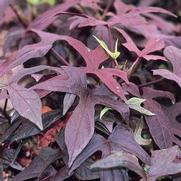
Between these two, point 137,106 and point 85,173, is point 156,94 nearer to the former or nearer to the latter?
point 137,106

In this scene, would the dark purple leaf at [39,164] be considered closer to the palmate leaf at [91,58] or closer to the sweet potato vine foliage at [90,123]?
the sweet potato vine foliage at [90,123]

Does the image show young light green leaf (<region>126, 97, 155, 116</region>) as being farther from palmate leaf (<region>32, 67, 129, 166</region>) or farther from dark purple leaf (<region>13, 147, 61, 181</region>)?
dark purple leaf (<region>13, 147, 61, 181</region>)

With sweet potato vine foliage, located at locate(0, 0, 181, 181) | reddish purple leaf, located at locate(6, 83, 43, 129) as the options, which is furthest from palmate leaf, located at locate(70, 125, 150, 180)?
reddish purple leaf, located at locate(6, 83, 43, 129)

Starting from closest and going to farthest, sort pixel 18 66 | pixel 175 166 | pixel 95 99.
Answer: pixel 175 166 → pixel 95 99 → pixel 18 66

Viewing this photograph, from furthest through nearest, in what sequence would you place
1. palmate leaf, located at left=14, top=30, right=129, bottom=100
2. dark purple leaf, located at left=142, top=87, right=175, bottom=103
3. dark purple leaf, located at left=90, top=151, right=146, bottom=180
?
dark purple leaf, located at left=142, top=87, right=175, bottom=103, palmate leaf, located at left=14, top=30, right=129, bottom=100, dark purple leaf, located at left=90, top=151, right=146, bottom=180

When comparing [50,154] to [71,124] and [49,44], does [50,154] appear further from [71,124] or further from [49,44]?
[49,44]

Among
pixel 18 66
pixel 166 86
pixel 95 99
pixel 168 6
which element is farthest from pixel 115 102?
pixel 168 6

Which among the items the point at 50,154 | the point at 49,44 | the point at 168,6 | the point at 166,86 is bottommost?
the point at 168,6

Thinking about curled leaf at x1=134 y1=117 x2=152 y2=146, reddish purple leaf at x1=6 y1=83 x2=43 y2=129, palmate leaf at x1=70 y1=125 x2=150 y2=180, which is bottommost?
curled leaf at x1=134 y1=117 x2=152 y2=146

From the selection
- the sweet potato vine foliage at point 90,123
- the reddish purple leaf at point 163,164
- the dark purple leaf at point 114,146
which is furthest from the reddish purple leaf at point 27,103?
the reddish purple leaf at point 163,164

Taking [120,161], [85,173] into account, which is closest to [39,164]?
[85,173]

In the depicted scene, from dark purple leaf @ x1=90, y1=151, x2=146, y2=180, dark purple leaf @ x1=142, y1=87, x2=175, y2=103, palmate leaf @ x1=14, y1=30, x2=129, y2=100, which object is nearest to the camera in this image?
dark purple leaf @ x1=90, y1=151, x2=146, y2=180
